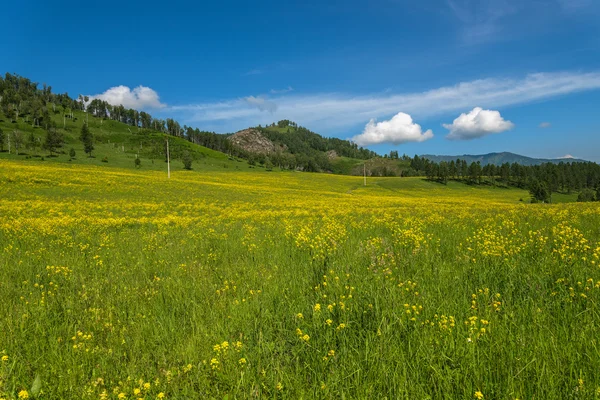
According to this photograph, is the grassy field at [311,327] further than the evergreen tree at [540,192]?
No

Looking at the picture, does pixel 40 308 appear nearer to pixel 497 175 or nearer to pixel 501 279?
pixel 501 279

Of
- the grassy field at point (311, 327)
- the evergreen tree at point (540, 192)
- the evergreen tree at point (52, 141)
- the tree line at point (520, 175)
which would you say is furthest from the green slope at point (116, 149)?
the evergreen tree at point (540, 192)

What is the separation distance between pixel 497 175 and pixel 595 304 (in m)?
191

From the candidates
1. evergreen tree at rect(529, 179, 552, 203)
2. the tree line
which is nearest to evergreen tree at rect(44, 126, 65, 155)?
the tree line

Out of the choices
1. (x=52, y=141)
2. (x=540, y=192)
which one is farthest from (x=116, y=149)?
(x=540, y=192)

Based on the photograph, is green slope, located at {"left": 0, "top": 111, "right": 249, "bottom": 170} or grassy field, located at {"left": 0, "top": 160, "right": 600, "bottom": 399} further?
green slope, located at {"left": 0, "top": 111, "right": 249, "bottom": 170}

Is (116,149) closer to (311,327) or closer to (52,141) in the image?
(52,141)

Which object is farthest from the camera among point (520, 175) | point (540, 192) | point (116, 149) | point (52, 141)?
point (520, 175)

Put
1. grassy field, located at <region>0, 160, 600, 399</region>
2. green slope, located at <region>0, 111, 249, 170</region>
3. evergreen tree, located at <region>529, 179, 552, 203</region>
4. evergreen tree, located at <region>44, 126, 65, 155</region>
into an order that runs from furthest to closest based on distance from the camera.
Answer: green slope, located at <region>0, 111, 249, 170</region> < evergreen tree, located at <region>44, 126, 65, 155</region> < evergreen tree, located at <region>529, 179, 552, 203</region> < grassy field, located at <region>0, 160, 600, 399</region>

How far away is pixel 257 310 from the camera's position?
470 centimetres

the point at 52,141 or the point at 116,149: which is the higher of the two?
the point at 116,149

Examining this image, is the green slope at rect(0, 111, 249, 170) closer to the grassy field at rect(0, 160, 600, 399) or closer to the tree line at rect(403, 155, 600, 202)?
the tree line at rect(403, 155, 600, 202)

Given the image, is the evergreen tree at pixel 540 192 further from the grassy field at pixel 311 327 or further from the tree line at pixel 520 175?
the grassy field at pixel 311 327

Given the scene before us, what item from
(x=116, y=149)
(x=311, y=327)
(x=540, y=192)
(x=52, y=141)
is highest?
(x=116, y=149)
